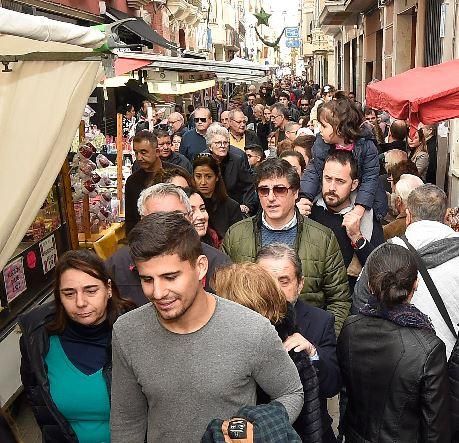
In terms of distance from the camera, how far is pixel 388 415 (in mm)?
2732

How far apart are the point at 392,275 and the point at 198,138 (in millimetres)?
5975

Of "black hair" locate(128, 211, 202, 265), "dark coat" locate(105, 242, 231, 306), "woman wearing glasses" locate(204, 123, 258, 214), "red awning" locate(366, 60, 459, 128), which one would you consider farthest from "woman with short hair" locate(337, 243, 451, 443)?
"woman wearing glasses" locate(204, 123, 258, 214)

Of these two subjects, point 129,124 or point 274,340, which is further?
point 129,124

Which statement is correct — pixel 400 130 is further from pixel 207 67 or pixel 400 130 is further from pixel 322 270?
pixel 322 270

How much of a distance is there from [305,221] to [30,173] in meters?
2.14

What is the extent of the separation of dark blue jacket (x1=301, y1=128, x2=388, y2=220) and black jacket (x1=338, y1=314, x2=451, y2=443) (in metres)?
1.91

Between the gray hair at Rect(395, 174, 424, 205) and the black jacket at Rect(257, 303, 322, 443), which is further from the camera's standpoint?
the gray hair at Rect(395, 174, 424, 205)

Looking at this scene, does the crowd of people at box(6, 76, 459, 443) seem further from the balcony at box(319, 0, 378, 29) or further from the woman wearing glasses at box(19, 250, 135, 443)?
the balcony at box(319, 0, 378, 29)

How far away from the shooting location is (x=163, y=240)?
6.80 ft

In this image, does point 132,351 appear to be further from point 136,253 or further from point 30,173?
point 30,173

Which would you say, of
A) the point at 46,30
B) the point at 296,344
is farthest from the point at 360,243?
the point at 46,30

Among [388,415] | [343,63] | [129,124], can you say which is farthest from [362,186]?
[343,63]

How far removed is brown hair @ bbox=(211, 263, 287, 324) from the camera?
2.32 m

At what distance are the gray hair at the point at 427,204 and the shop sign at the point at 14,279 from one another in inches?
113
